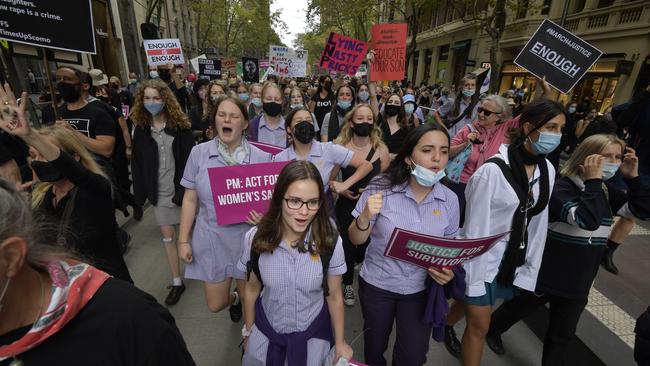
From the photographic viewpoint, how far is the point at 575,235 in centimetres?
221

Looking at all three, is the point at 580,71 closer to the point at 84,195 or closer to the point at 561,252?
A: the point at 561,252

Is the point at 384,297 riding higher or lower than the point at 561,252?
lower

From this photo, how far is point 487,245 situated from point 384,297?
0.73 m

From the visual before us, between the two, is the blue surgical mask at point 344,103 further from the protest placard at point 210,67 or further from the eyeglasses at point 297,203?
the protest placard at point 210,67

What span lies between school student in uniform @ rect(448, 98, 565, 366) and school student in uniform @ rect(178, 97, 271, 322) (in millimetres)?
1618

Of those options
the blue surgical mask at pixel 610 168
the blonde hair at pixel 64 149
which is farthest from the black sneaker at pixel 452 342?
the blonde hair at pixel 64 149

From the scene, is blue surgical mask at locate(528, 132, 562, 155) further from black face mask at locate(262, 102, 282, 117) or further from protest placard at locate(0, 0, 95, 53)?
protest placard at locate(0, 0, 95, 53)

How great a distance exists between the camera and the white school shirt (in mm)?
2035

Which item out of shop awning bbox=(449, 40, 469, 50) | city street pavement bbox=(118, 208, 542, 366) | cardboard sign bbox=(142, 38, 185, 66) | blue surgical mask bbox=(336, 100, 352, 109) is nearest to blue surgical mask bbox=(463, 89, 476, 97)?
blue surgical mask bbox=(336, 100, 352, 109)

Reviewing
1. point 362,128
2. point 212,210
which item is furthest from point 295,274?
point 362,128

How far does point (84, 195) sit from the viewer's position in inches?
80.2

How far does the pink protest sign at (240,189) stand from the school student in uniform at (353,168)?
1043mm

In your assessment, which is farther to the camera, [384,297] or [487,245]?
[384,297]

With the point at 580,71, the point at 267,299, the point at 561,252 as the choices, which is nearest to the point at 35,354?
the point at 267,299
